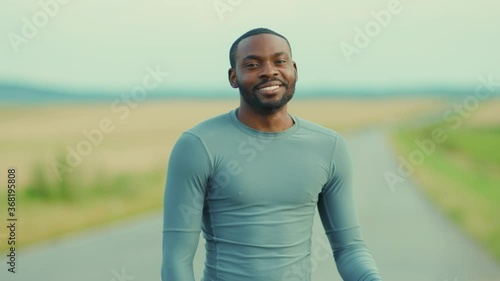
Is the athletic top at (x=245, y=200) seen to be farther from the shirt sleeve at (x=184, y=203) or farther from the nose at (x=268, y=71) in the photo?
the nose at (x=268, y=71)

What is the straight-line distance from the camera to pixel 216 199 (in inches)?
61.9

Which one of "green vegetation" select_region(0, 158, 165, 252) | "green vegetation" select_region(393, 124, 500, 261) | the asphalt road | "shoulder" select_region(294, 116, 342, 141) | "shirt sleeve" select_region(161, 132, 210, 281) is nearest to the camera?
"shirt sleeve" select_region(161, 132, 210, 281)

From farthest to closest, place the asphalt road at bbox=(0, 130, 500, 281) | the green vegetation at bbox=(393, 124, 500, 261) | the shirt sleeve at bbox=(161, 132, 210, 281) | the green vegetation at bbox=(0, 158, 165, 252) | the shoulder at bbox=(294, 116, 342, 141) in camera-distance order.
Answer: the green vegetation at bbox=(393, 124, 500, 261) < the green vegetation at bbox=(0, 158, 165, 252) < the asphalt road at bbox=(0, 130, 500, 281) < the shoulder at bbox=(294, 116, 342, 141) < the shirt sleeve at bbox=(161, 132, 210, 281)

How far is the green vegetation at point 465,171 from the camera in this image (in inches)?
286

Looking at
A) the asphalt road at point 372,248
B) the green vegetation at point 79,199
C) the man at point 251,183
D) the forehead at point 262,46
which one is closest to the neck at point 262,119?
the man at point 251,183

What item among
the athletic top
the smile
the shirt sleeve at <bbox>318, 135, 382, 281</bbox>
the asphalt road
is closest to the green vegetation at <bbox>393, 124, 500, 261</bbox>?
the asphalt road

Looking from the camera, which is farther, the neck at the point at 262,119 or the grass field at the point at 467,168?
the grass field at the point at 467,168

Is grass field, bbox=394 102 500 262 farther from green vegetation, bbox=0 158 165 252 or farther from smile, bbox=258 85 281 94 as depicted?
smile, bbox=258 85 281 94

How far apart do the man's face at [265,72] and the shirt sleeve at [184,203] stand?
0.51 feet

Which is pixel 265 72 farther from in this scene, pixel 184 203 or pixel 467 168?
pixel 467 168

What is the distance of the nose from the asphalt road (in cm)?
333

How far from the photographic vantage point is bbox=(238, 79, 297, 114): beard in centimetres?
158

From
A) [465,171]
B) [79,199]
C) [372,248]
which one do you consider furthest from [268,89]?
[465,171]

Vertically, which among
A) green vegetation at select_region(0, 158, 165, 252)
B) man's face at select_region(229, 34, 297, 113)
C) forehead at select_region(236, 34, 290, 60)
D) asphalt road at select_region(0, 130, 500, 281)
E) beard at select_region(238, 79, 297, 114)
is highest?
forehead at select_region(236, 34, 290, 60)
